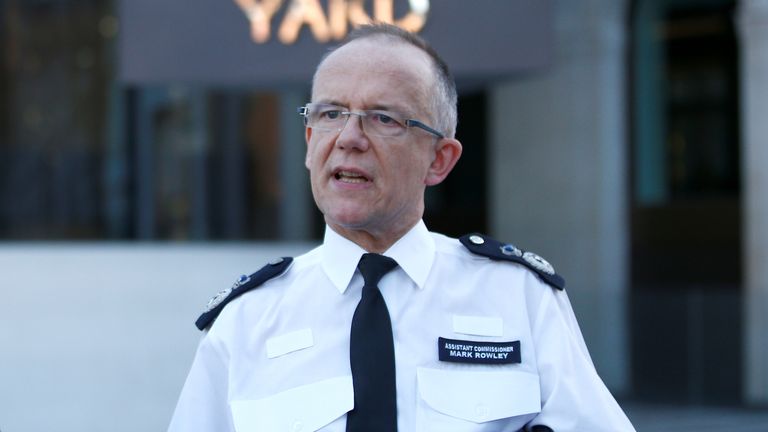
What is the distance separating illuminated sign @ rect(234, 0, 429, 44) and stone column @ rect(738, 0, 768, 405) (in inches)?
148

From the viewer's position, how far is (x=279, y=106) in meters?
11.3

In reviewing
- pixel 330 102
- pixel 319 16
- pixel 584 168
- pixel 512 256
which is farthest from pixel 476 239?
pixel 584 168

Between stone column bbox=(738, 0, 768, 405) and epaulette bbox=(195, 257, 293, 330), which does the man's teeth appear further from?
Answer: stone column bbox=(738, 0, 768, 405)

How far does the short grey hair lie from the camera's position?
2.20 meters

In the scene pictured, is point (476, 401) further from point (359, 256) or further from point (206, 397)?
point (206, 397)

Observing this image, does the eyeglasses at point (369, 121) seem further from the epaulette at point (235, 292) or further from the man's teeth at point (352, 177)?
the epaulette at point (235, 292)

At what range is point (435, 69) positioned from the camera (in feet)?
7.25

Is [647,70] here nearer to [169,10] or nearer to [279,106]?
[279,106]

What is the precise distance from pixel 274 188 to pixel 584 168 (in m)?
3.44

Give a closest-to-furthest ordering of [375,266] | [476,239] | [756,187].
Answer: [375,266], [476,239], [756,187]

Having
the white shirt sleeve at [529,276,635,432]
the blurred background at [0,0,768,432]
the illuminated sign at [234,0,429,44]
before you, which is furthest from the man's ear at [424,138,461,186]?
the illuminated sign at [234,0,429,44]

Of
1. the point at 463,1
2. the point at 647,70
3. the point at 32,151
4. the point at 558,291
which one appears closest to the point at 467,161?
the point at 647,70

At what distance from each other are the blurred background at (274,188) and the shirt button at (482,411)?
172 inches

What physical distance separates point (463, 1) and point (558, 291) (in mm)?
4761
